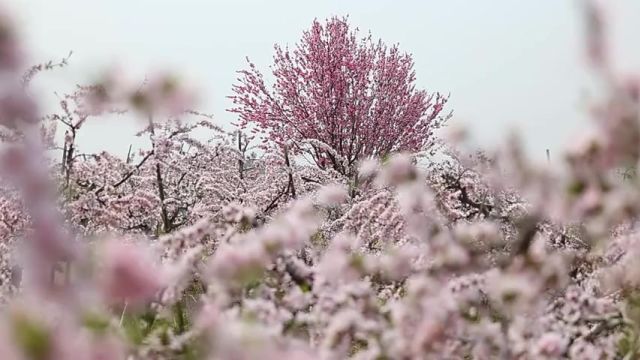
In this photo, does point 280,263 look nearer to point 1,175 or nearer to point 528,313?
point 528,313

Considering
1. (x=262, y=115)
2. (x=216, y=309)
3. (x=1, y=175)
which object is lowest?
(x=1, y=175)

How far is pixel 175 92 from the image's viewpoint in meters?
1.28

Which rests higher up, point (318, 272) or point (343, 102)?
point (343, 102)

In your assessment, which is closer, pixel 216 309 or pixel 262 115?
pixel 216 309

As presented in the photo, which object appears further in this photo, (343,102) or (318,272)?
(343,102)

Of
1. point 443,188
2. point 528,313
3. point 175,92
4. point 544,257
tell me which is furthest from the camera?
point 443,188

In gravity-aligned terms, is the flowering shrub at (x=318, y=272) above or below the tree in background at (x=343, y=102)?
below

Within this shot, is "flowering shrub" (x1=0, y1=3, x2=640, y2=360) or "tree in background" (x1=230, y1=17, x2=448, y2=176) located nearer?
"flowering shrub" (x1=0, y1=3, x2=640, y2=360)

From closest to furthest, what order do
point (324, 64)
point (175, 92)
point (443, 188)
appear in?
point (175, 92), point (443, 188), point (324, 64)

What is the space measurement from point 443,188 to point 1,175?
5.09 m

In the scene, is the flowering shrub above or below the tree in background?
below

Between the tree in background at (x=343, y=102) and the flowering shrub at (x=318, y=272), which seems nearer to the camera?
the flowering shrub at (x=318, y=272)

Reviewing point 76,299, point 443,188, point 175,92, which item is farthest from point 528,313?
point 443,188

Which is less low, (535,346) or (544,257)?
(544,257)
